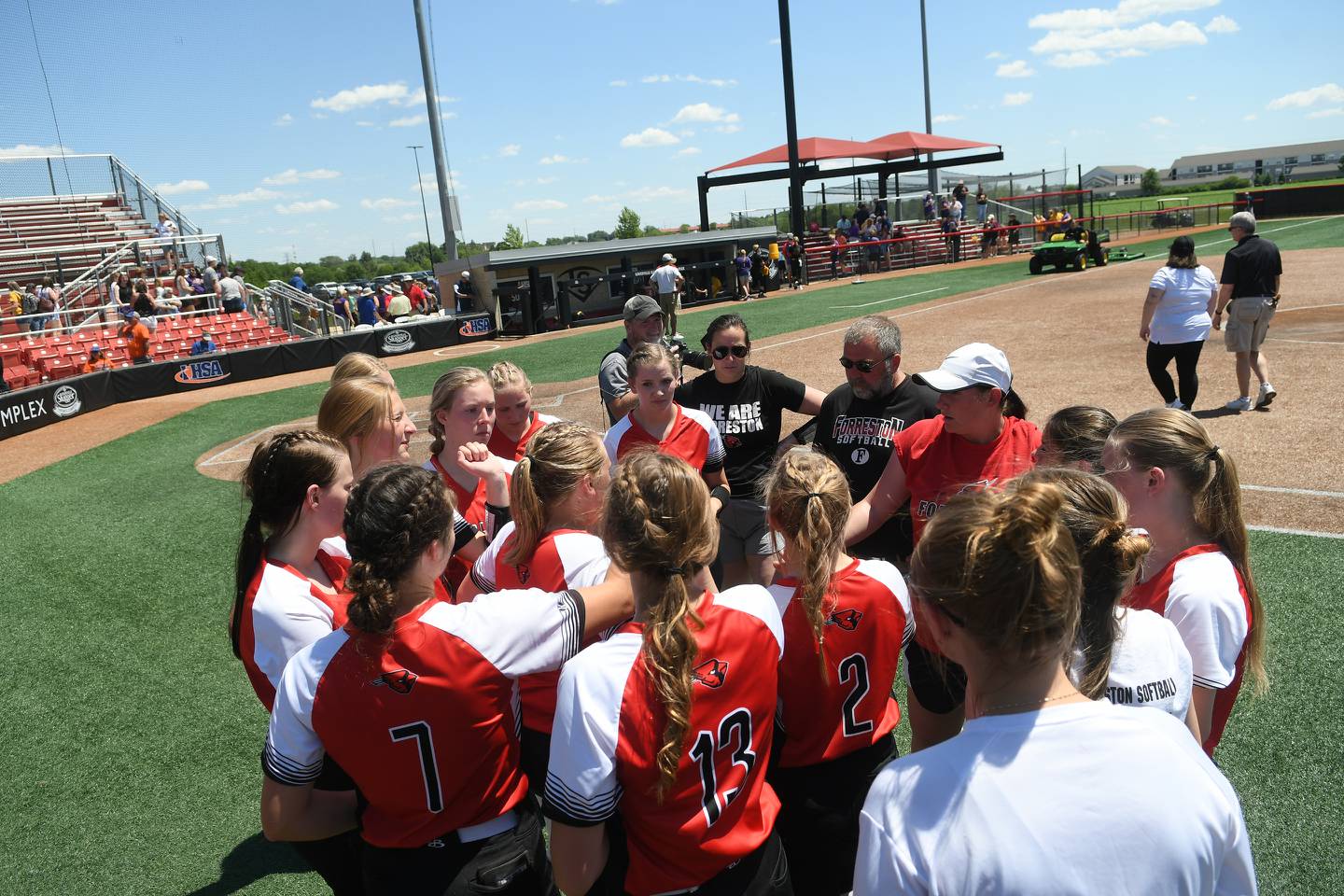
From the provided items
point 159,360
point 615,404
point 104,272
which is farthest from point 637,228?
point 615,404

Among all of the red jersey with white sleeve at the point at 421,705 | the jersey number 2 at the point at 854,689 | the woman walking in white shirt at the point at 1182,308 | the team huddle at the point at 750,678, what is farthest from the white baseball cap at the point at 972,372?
the woman walking in white shirt at the point at 1182,308

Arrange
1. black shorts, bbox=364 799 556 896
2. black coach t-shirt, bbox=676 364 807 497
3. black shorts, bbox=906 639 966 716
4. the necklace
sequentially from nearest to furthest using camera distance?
1. the necklace
2. black shorts, bbox=364 799 556 896
3. black shorts, bbox=906 639 966 716
4. black coach t-shirt, bbox=676 364 807 497

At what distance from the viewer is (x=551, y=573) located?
8.82 feet

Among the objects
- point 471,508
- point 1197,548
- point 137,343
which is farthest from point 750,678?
point 137,343

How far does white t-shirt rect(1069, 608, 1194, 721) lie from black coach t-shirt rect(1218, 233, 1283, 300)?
8893 mm

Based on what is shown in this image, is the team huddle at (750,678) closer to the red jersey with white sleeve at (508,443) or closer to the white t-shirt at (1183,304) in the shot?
the red jersey with white sleeve at (508,443)

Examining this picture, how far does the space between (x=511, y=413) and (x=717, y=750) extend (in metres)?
2.95

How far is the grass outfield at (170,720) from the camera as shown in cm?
382

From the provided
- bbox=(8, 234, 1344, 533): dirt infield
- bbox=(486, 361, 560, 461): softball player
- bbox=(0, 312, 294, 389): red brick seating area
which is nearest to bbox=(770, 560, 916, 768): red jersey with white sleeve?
bbox=(486, 361, 560, 461): softball player

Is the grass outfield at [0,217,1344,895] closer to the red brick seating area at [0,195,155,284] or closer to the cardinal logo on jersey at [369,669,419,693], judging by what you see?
the cardinal logo on jersey at [369,669,419,693]

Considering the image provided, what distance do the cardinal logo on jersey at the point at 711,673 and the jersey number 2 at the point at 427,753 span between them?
2.22 feet

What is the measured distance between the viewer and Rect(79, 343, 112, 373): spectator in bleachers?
18125 millimetres

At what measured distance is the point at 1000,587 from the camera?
149cm

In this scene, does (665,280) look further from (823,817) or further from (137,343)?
(823,817)
